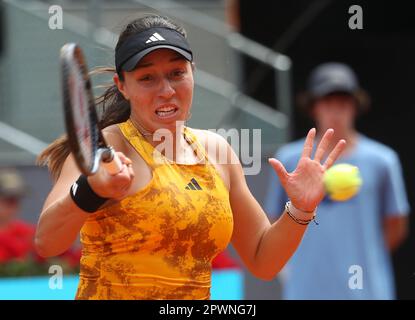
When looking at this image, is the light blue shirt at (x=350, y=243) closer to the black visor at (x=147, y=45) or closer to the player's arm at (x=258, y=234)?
the player's arm at (x=258, y=234)

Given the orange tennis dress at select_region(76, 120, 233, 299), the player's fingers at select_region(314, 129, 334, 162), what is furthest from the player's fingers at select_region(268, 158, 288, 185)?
the orange tennis dress at select_region(76, 120, 233, 299)

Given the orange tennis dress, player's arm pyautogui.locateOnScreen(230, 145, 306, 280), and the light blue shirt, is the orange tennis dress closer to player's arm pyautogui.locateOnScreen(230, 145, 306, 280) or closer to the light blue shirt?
player's arm pyautogui.locateOnScreen(230, 145, 306, 280)

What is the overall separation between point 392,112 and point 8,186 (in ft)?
9.87

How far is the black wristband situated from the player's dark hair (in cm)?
31

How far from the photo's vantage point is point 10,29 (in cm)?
923

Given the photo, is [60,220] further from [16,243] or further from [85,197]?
[16,243]

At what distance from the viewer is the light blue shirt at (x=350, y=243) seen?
566cm

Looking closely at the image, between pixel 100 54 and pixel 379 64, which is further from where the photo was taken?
pixel 379 64

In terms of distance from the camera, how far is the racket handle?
2.93m

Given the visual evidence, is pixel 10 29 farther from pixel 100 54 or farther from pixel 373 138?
pixel 100 54

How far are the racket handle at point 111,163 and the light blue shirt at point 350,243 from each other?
111 inches
